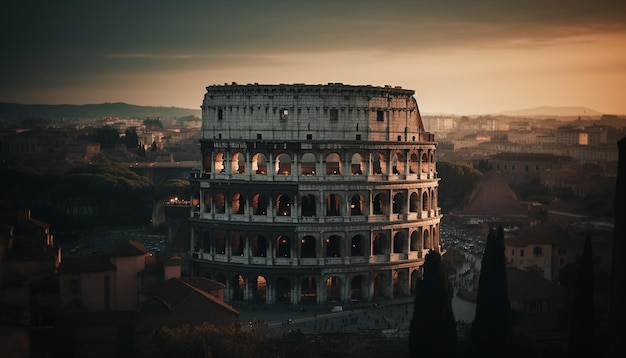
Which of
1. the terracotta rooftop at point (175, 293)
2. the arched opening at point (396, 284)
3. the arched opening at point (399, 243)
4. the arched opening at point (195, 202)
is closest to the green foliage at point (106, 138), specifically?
the arched opening at point (195, 202)

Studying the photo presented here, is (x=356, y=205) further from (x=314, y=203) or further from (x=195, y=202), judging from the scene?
(x=195, y=202)

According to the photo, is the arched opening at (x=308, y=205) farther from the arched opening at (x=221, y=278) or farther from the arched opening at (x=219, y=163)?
the arched opening at (x=221, y=278)

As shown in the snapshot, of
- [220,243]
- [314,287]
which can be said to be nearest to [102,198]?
[220,243]

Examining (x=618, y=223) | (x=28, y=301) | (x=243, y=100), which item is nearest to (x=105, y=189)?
(x=243, y=100)

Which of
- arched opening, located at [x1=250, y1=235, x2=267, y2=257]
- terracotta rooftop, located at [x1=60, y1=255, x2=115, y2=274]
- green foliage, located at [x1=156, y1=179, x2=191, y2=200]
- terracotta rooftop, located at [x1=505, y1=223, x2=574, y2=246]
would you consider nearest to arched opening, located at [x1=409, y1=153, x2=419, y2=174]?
terracotta rooftop, located at [x1=505, y1=223, x2=574, y2=246]

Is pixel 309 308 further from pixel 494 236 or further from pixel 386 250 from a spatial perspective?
pixel 494 236
